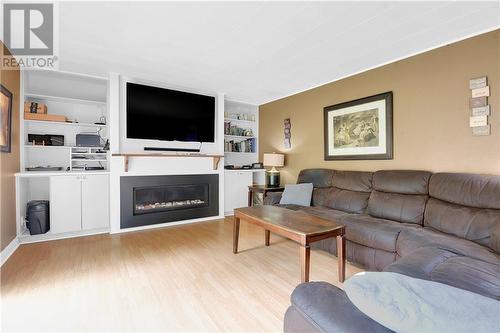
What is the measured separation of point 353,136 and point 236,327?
9.11 feet

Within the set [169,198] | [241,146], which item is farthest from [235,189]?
[169,198]

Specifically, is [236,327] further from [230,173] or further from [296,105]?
[296,105]

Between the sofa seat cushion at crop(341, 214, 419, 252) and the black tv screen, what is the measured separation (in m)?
2.78

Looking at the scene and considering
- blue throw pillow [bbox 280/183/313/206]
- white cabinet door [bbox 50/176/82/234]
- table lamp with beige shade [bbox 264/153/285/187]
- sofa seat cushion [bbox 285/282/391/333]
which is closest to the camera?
sofa seat cushion [bbox 285/282/391/333]

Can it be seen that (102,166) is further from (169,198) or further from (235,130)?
(235,130)

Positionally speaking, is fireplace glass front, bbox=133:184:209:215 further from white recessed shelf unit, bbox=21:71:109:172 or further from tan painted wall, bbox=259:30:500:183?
tan painted wall, bbox=259:30:500:183

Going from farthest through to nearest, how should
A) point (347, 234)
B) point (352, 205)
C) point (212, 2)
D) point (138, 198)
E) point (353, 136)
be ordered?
point (138, 198) → point (353, 136) → point (352, 205) → point (347, 234) → point (212, 2)

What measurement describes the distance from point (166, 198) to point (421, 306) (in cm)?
382

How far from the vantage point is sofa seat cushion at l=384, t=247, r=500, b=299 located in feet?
3.76

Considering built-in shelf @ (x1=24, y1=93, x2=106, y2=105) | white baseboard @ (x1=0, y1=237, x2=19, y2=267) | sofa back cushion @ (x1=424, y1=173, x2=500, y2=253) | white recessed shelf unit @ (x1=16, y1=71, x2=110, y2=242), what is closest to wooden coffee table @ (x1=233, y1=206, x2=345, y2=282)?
sofa back cushion @ (x1=424, y1=173, x2=500, y2=253)

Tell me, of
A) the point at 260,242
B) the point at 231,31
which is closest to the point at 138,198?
the point at 260,242

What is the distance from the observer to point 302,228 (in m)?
1.94

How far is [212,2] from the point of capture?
5.90 ft

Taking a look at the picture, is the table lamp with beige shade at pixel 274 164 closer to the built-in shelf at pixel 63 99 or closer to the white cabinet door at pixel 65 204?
the white cabinet door at pixel 65 204
